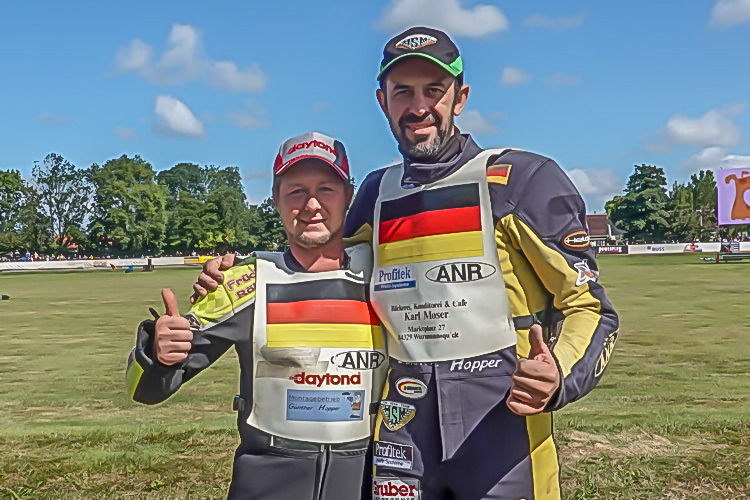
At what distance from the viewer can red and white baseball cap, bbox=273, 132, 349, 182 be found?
2.96 metres

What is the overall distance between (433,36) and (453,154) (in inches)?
19.1

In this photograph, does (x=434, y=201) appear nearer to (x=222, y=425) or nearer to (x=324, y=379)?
(x=324, y=379)

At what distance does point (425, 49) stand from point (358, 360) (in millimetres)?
1273

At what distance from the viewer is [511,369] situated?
267cm

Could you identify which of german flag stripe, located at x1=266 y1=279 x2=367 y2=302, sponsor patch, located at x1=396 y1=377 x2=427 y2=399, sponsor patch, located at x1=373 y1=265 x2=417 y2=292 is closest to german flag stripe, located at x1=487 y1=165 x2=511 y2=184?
sponsor patch, located at x1=373 y1=265 x2=417 y2=292

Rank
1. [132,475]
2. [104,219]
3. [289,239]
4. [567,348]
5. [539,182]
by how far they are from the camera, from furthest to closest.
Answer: [104,219] < [132,475] < [289,239] < [539,182] < [567,348]

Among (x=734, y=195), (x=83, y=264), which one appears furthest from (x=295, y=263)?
(x=83, y=264)

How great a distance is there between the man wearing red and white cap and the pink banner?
55975mm

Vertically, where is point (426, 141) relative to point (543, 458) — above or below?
above

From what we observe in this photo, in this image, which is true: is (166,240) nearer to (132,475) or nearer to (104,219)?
(104,219)

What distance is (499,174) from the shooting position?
8.96 feet

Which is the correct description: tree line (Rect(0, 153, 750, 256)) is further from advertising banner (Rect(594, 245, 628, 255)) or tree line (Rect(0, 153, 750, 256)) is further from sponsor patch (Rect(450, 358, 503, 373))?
sponsor patch (Rect(450, 358, 503, 373))

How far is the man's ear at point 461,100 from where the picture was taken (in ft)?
9.68

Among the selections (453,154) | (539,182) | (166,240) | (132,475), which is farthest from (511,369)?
(166,240)
